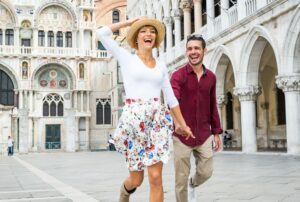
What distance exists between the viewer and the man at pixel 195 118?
519cm

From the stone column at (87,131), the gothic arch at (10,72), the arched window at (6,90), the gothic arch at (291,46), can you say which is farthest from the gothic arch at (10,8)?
the gothic arch at (291,46)

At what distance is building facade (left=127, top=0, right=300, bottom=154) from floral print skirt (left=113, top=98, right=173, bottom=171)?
12.2 metres

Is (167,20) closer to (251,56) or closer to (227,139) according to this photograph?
(227,139)

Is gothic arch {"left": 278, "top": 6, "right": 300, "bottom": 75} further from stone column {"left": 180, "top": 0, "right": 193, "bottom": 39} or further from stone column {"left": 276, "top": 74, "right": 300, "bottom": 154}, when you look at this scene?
stone column {"left": 180, "top": 0, "right": 193, "bottom": 39}

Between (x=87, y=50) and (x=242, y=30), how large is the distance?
26.9 m

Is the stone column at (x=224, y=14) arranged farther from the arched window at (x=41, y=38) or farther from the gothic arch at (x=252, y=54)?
the arched window at (x=41, y=38)

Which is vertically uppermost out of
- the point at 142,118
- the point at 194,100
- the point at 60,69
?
the point at 60,69

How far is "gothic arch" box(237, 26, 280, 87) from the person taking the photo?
1814 centimetres

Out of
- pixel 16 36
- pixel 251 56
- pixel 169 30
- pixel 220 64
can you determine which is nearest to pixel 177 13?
pixel 169 30

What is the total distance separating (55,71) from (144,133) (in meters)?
40.7

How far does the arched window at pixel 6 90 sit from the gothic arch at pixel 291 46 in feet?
102

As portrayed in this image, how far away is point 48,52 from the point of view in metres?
43.4

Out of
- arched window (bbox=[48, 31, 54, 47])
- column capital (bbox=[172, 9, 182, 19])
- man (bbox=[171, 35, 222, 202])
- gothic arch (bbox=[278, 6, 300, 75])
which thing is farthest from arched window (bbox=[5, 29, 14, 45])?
man (bbox=[171, 35, 222, 202])

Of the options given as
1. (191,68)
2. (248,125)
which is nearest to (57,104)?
(248,125)
